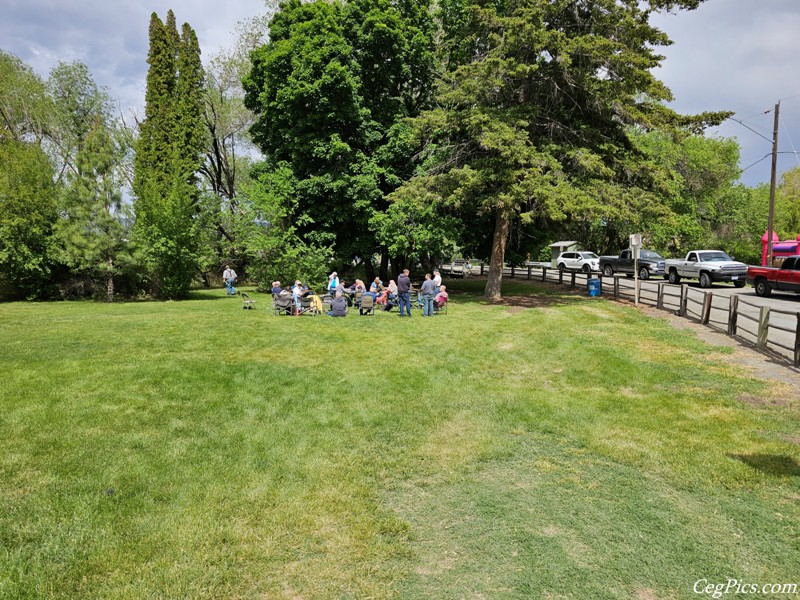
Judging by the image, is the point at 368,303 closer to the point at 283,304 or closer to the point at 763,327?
the point at 283,304

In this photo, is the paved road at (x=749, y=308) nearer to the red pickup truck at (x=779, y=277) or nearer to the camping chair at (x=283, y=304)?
the red pickup truck at (x=779, y=277)

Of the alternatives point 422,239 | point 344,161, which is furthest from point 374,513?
point 344,161

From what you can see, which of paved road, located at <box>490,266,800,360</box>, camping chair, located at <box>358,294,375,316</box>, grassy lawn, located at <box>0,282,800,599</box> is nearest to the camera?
grassy lawn, located at <box>0,282,800,599</box>

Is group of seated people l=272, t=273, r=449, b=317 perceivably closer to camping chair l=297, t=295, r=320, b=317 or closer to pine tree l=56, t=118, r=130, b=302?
camping chair l=297, t=295, r=320, b=317

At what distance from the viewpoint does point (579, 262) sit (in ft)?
128

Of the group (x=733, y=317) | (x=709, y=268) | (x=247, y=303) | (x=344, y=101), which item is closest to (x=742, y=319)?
(x=733, y=317)

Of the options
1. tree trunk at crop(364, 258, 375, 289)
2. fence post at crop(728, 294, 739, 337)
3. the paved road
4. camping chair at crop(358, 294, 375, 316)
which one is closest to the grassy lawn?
fence post at crop(728, 294, 739, 337)

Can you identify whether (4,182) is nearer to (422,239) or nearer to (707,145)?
(422,239)

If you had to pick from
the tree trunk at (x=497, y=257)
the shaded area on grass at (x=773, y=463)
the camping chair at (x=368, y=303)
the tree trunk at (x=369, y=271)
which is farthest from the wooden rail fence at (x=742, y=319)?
the tree trunk at (x=369, y=271)

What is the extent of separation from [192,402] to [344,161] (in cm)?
1846

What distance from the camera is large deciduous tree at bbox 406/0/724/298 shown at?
1741cm

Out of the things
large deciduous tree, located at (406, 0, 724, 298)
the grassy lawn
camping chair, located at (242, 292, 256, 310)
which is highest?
large deciduous tree, located at (406, 0, 724, 298)

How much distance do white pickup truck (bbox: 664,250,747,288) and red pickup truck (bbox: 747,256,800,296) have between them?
10.7 ft

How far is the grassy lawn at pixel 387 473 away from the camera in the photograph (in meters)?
3.94
